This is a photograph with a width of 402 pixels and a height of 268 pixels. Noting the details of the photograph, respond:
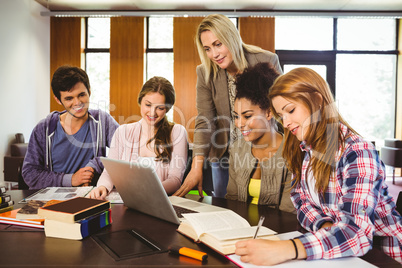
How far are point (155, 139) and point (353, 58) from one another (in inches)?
→ 249

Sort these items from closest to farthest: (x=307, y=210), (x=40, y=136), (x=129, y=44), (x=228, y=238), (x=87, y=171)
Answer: (x=228, y=238) < (x=307, y=210) < (x=87, y=171) < (x=40, y=136) < (x=129, y=44)

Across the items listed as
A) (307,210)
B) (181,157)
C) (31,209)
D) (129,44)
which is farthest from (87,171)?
(129,44)

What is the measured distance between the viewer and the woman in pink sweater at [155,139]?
2.14 m

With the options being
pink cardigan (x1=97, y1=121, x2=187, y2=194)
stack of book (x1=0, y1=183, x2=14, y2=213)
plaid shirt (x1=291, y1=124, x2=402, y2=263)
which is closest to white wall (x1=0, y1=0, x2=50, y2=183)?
pink cardigan (x1=97, y1=121, x2=187, y2=194)

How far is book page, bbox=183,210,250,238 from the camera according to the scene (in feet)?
3.45

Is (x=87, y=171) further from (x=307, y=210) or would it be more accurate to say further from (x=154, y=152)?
(x=307, y=210)

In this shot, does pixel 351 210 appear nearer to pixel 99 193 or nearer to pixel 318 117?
pixel 318 117

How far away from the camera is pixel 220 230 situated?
1.04m

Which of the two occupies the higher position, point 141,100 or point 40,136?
point 141,100

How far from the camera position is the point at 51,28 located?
7184 mm

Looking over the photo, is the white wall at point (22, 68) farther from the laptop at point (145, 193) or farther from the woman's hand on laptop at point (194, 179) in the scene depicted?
the laptop at point (145, 193)

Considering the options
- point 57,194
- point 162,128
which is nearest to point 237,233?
point 57,194

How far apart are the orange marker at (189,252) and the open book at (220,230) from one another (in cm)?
5

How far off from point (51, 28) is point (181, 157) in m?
6.26
